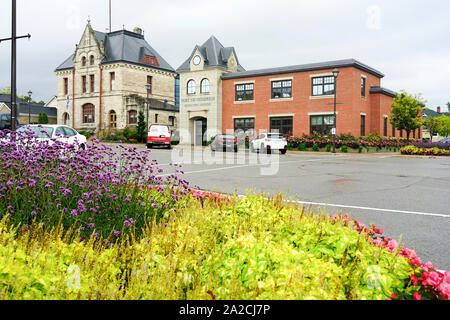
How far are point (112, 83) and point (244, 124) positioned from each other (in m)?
20.5

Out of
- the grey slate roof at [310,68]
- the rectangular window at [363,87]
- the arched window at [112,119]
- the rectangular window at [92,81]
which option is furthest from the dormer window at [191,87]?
the rectangular window at [363,87]

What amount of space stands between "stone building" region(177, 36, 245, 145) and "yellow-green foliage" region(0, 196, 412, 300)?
37366mm

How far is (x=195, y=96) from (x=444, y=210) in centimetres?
3645

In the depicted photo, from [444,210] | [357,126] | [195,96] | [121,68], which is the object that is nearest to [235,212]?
[444,210]

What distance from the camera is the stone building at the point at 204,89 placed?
1609 inches

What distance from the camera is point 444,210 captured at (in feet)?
24.9

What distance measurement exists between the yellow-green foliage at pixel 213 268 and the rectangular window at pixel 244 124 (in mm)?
35783

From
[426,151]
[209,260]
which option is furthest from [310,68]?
[209,260]

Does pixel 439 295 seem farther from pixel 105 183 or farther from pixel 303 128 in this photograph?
pixel 303 128

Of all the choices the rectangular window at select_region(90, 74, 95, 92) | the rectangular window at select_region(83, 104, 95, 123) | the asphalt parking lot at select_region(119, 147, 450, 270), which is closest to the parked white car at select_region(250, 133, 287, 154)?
the asphalt parking lot at select_region(119, 147, 450, 270)

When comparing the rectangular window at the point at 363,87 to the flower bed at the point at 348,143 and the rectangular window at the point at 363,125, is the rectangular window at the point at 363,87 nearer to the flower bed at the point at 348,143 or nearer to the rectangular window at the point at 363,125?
the rectangular window at the point at 363,125

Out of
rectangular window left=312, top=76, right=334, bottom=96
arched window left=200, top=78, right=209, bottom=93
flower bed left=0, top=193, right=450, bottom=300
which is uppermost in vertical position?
arched window left=200, top=78, right=209, bottom=93

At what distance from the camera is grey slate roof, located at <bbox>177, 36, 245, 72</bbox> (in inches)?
1620

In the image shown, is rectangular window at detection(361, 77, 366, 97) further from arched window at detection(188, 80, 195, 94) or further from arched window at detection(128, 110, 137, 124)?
arched window at detection(128, 110, 137, 124)
